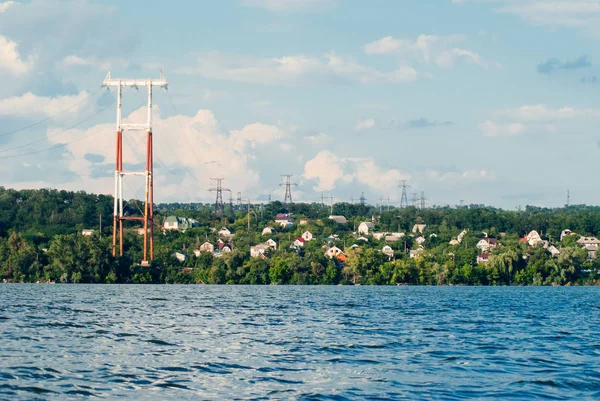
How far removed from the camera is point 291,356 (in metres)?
33.3

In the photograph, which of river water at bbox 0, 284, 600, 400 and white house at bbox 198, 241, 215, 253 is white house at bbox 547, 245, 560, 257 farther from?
river water at bbox 0, 284, 600, 400

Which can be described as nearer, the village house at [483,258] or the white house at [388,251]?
the village house at [483,258]

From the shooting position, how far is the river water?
84.7 feet

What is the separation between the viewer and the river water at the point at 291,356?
84.7 ft

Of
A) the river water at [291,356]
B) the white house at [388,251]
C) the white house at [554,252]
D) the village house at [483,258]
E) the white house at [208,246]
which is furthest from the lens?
the white house at [208,246]

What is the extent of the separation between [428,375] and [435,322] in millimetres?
23736

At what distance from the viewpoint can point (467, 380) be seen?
28.1 metres

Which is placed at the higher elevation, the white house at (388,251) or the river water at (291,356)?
the river water at (291,356)

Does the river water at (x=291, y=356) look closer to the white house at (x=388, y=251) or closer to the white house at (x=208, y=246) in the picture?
the white house at (x=388, y=251)

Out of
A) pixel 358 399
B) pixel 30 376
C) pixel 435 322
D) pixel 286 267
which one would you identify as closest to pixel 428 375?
pixel 358 399

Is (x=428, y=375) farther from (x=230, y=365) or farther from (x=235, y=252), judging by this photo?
(x=235, y=252)

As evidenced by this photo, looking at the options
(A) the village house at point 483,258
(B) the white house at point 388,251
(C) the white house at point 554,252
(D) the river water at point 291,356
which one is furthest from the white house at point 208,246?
(D) the river water at point 291,356

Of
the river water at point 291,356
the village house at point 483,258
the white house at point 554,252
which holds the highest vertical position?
the river water at point 291,356

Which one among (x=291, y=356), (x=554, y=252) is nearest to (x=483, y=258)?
(x=554, y=252)
